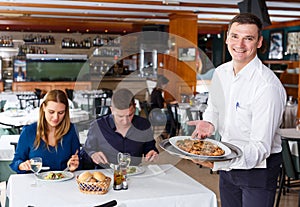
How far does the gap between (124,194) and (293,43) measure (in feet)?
41.5

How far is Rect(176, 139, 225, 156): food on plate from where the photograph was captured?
6.89 ft

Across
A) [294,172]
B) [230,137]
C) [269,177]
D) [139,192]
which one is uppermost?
[230,137]

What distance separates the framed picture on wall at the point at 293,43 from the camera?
13484mm

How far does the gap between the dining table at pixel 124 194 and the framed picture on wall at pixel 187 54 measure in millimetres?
9141

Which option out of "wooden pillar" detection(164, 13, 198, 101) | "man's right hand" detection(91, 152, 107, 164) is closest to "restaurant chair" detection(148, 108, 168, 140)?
"wooden pillar" detection(164, 13, 198, 101)

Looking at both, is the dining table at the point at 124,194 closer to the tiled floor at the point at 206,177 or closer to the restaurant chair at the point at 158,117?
the tiled floor at the point at 206,177

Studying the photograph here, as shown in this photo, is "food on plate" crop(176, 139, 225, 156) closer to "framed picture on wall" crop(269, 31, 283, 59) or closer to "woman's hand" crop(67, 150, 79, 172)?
"woman's hand" crop(67, 150, 79, 172)

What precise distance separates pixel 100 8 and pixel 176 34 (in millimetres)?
2312

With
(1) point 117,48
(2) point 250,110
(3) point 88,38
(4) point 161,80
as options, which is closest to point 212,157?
(2) point 250,110

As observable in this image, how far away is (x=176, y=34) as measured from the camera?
11367 mm

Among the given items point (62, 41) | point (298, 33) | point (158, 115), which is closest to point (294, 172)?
point (158, 115)

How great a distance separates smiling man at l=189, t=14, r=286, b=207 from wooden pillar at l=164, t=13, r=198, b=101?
29.4ft

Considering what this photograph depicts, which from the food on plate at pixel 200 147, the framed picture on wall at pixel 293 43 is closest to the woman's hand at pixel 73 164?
the food on plate at pixel 200 147

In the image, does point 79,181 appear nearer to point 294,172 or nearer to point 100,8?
point 294,172
